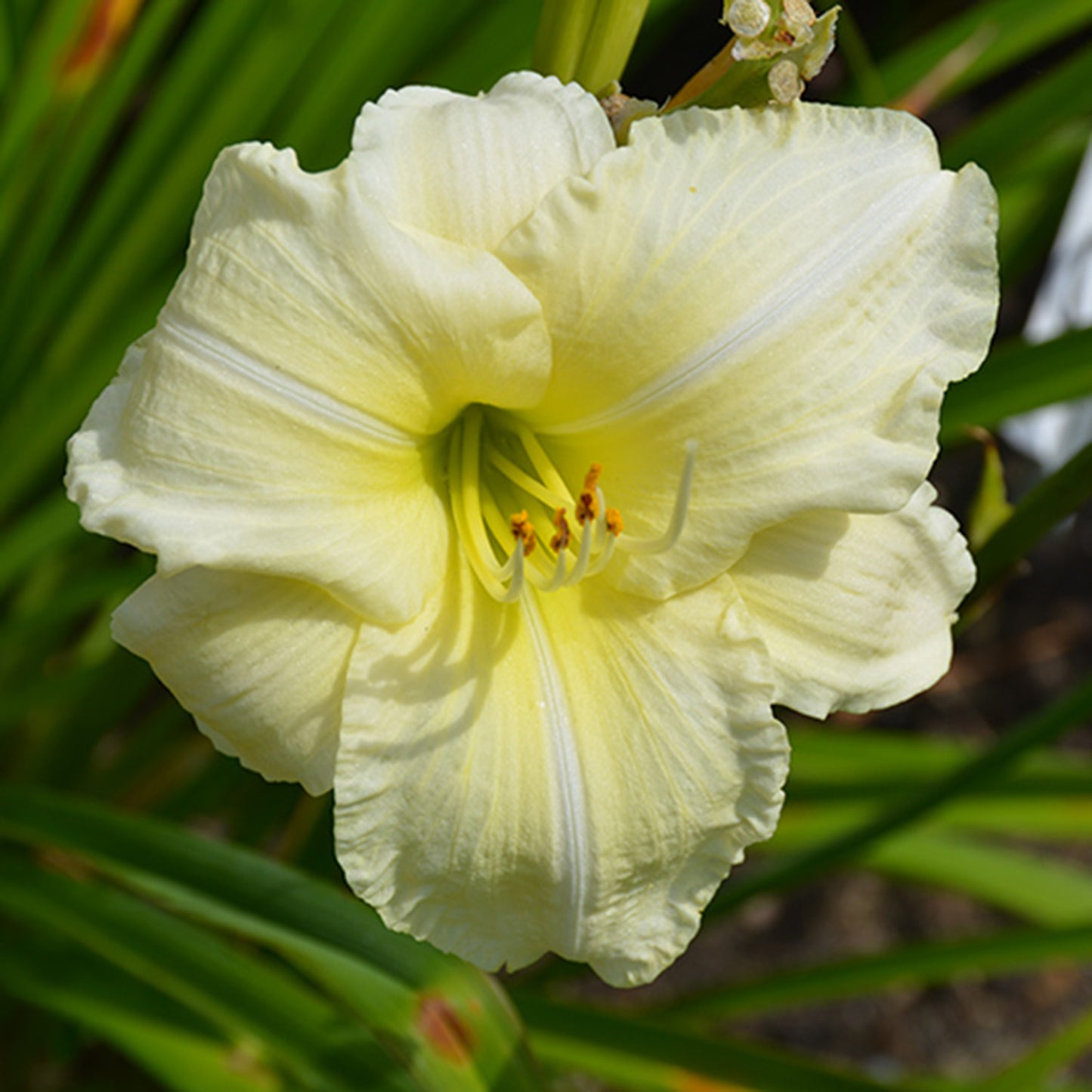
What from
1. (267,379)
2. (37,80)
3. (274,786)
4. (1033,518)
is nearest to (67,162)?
(37,80)

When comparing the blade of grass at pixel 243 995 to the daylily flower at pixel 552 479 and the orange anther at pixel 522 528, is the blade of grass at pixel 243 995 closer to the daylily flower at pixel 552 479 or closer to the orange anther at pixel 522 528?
the daylily flower at pixel 552 479

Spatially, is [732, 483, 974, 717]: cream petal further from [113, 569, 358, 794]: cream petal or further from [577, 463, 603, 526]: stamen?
[113, 569, 358, 794]: cream petal

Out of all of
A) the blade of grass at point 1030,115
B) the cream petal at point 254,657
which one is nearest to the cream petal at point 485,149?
the cream petal at point 254,657

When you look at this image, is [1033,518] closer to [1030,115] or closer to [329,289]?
[329,289]

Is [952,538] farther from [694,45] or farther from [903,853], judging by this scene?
[694,45]

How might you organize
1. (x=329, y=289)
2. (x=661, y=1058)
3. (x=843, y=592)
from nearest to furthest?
(x=329, y=289) < (x=843, y=592) < (x=661, y=1058)

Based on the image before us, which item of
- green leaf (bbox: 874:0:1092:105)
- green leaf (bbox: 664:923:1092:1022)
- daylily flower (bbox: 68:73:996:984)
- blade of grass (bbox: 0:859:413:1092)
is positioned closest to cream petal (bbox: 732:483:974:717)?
daylily flower (bbox: 68:73:996:984)

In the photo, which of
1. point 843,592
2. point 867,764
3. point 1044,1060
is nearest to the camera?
point 843,592
